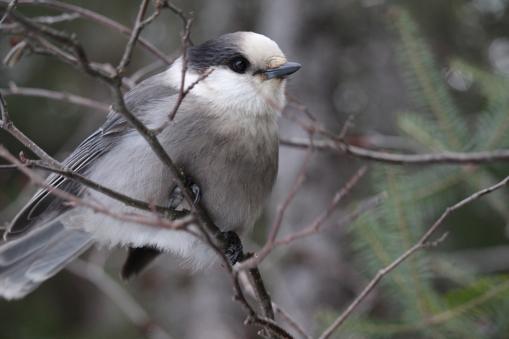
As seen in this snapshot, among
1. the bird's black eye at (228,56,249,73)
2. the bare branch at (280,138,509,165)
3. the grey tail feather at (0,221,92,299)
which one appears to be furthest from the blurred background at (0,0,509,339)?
the bird's black eye at (228,56,249,73)

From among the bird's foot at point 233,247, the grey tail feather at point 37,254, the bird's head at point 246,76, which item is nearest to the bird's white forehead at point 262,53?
the bird's head at point 246,76

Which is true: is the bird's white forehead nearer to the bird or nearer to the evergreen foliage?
the bird

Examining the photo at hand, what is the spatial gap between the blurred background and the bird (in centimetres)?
43

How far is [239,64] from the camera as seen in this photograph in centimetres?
279

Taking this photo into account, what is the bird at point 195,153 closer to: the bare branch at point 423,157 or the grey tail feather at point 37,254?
the grey tail feather at point 37,254

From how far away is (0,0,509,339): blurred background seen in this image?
274 cm

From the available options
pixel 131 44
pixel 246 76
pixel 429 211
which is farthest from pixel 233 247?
pixel 131 44

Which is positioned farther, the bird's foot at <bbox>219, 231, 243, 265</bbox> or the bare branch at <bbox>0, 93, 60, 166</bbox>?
the bird's foot at <bbox>219, 231, 243, 265</bbox>

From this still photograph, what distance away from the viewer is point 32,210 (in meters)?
2.99

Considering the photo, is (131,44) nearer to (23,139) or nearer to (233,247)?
(23,139)

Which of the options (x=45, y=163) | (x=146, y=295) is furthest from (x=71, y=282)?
(x=45, y=163)

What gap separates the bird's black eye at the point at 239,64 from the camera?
2785 mm

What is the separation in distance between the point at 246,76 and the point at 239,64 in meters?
0.06

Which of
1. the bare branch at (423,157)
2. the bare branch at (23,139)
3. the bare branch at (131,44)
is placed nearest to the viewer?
the bare branch at (131,44)
